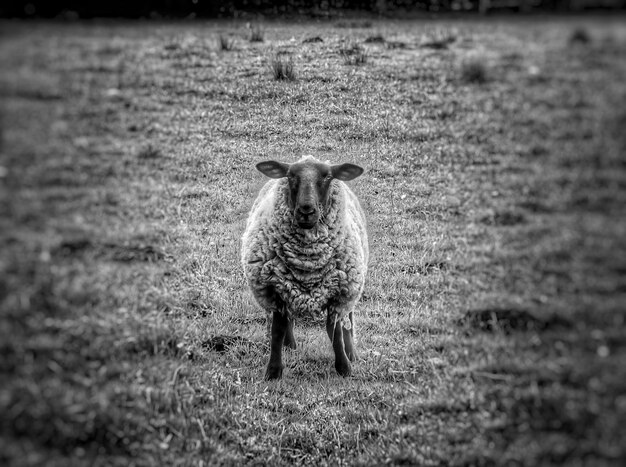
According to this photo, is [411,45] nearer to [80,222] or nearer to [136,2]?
[136,2]

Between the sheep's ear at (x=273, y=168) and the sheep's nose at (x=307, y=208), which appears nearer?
the sheep's nose at (x=307, y=208)

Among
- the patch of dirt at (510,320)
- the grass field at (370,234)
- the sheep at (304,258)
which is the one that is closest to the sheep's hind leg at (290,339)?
the grass field at (370,234)

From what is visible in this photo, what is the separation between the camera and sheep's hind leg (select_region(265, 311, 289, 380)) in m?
5.23

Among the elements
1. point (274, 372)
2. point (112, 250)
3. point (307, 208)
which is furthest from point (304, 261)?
point (112, 250)

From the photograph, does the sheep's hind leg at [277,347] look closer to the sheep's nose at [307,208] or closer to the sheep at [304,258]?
the sheep at [304,258]

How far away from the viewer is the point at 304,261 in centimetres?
524

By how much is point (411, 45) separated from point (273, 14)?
5.31 feet

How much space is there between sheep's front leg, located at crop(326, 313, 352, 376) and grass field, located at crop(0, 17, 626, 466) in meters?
0.16

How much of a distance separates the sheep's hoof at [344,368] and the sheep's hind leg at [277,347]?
1.89 ft

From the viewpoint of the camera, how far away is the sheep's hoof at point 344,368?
17.3 feet

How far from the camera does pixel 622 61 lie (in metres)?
3.48

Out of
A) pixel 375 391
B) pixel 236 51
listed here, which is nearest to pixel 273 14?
pixel 236 51

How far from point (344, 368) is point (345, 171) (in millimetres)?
2015

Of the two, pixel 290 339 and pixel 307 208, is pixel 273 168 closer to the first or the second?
pixel 307 208
